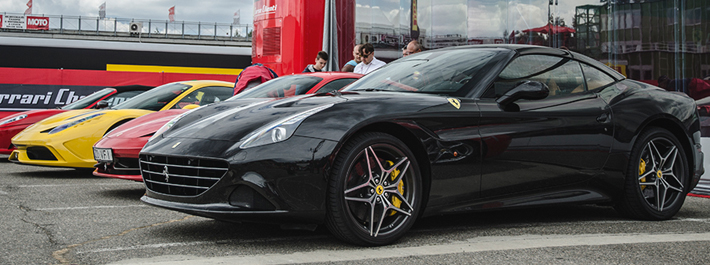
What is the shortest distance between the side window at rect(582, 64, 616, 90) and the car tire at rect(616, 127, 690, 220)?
0.43 meters

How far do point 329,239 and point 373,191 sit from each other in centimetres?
40

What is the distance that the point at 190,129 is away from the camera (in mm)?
3676

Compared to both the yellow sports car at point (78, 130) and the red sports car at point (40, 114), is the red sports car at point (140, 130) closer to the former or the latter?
the yellow sports car at point (78, 130)

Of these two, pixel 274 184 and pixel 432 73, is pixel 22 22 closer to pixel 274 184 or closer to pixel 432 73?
pixel 432 73

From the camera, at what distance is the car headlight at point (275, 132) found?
3.25m

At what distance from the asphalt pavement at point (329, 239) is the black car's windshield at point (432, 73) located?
840 mm

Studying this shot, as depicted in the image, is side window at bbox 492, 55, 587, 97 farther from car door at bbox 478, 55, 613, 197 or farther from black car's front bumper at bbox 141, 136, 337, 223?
black car's front bumper at bbox 141, 136, 337, 223

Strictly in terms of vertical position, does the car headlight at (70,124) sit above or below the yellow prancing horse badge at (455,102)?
below

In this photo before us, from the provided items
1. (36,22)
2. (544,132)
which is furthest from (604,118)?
(36,22)

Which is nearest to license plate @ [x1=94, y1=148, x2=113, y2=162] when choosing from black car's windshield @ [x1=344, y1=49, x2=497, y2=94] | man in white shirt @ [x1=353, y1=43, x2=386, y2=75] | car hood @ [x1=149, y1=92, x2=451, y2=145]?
car hood @ [x1=149, y1=92, x2=451, y2=145]

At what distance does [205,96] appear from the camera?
7949 mm

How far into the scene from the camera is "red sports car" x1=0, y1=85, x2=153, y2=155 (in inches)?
346

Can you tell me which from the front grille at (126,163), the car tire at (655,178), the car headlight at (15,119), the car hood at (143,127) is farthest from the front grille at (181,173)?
the car headlight at (15,119)

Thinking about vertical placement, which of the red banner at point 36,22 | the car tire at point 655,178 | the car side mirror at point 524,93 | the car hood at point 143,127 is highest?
the red banner at point 36,22
